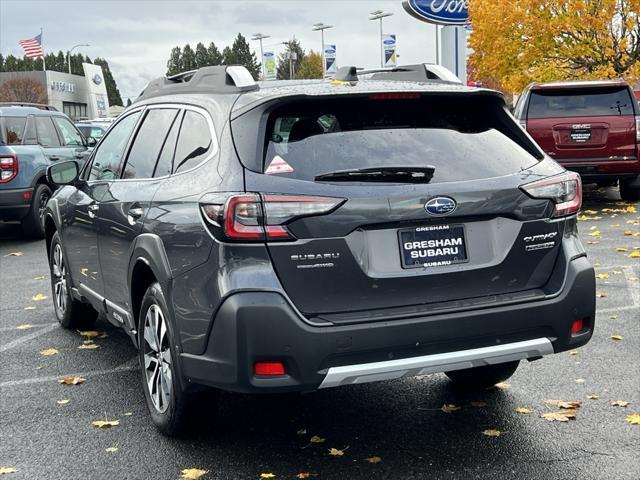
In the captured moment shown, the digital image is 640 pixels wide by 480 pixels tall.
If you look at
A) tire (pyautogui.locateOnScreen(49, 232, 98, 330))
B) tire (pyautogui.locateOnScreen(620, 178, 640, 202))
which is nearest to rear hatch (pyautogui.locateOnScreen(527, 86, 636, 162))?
tire (pyautogui.locateOnScreen(620, 178, 640, 202))

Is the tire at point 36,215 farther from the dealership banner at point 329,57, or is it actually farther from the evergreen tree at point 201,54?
the evergreen tree at point 201,54

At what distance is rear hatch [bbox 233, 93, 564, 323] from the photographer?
379 centimetres

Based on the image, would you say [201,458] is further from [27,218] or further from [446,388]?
[27,218]

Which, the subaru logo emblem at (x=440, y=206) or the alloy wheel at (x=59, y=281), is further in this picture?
the alloy wheel at (x=59, y=281)

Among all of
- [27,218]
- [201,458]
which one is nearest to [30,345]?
[201,458]

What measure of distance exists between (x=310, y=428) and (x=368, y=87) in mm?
1807

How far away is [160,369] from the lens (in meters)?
4.66

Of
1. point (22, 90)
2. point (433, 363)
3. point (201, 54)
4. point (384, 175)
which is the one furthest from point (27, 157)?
point (201, 54)

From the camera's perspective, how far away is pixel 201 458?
4383 mm

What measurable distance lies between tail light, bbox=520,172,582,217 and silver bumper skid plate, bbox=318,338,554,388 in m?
0.64

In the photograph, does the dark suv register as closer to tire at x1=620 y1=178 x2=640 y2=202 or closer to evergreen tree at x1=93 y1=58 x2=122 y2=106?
tire at x1=620 y1=178 x2=640 y2=202

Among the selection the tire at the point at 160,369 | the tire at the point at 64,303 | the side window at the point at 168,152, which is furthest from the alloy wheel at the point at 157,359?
the tire at the point at 64,303

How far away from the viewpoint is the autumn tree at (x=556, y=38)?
24125mm

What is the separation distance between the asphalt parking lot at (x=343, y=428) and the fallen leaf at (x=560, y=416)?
0.03 m
